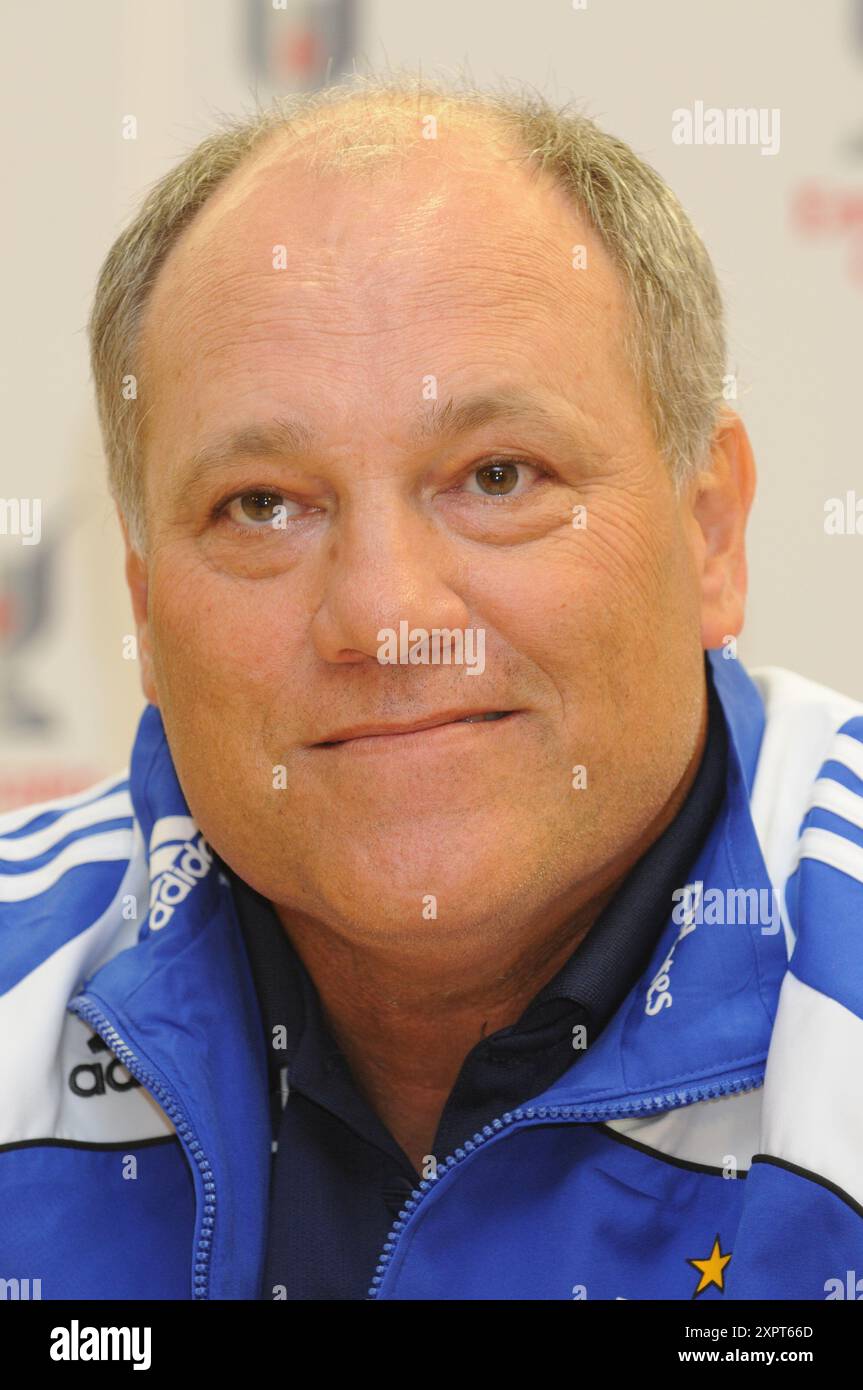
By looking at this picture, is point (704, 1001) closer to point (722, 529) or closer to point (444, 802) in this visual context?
point (444, 802)

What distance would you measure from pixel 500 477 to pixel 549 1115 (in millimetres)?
540

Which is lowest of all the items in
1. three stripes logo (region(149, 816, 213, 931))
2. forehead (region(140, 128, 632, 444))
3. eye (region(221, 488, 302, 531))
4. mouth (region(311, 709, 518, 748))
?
three stripes logo (region(149, 816, 213, 931))

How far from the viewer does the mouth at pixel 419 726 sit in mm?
1264

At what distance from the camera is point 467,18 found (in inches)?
92.2

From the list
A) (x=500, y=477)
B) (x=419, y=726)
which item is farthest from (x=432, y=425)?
(x=419, y=726)

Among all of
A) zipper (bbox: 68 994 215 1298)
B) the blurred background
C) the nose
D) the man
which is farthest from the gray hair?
the blurred background

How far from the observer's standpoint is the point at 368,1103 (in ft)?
4.93

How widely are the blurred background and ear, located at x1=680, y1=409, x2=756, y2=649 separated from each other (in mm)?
736

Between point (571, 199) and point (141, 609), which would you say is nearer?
point (571, 199)

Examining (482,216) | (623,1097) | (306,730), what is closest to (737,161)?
(482,216)

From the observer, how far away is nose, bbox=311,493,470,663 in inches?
47.6

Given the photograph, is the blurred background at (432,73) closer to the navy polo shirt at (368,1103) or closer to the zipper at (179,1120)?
the navy polo shirt at (368,1103)

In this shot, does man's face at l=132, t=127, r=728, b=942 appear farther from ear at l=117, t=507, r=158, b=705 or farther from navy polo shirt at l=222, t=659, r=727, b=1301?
ear at l=117, t=507, r=158, b=705

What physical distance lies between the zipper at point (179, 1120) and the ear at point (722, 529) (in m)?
0.66
